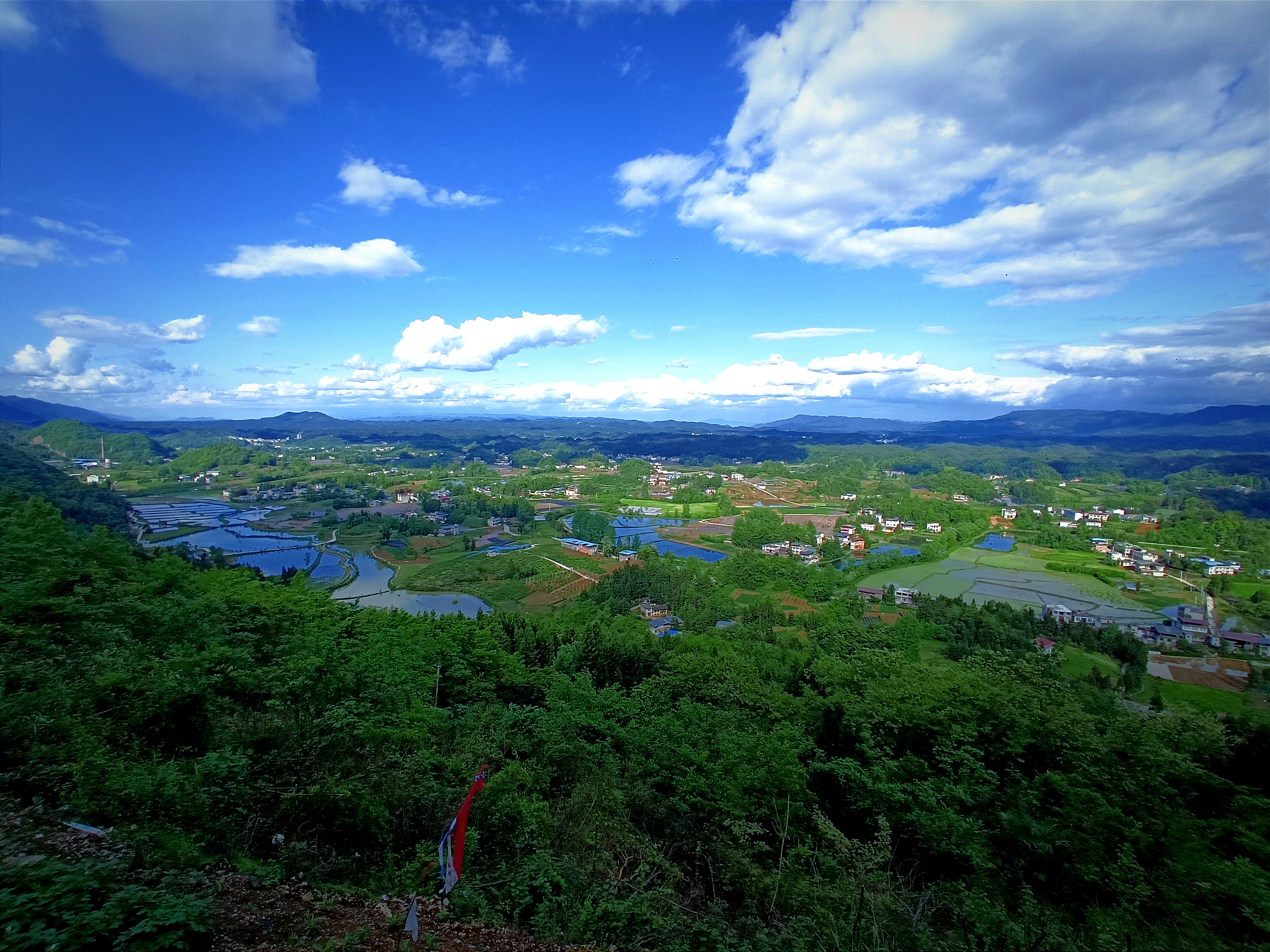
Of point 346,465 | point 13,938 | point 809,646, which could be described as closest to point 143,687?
point 13,938

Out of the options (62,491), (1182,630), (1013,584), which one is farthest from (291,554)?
(1182,630)

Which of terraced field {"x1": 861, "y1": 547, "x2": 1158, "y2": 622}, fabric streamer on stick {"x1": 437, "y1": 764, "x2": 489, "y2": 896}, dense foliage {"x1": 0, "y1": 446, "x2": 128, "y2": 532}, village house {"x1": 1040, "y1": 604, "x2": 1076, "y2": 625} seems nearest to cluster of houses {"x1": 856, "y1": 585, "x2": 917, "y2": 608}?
terraced field {"x1": 861, "y1": 547, "x2": 1158, "y2": 622}

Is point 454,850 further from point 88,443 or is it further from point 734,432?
point 734,432

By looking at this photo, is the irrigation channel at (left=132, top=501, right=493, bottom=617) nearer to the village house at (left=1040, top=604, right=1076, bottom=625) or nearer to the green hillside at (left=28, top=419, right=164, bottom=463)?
the village house at (left=1040, top=604, right=1076, bottom=625)

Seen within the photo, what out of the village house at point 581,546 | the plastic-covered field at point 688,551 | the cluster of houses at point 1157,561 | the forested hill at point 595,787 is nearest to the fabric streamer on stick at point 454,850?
the forested hill at point 595,787

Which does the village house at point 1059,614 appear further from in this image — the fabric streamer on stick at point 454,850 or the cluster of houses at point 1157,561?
the fabric streamer on stick at point 454,850

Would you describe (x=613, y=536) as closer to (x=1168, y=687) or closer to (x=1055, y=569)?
(x=1055, y=569)
